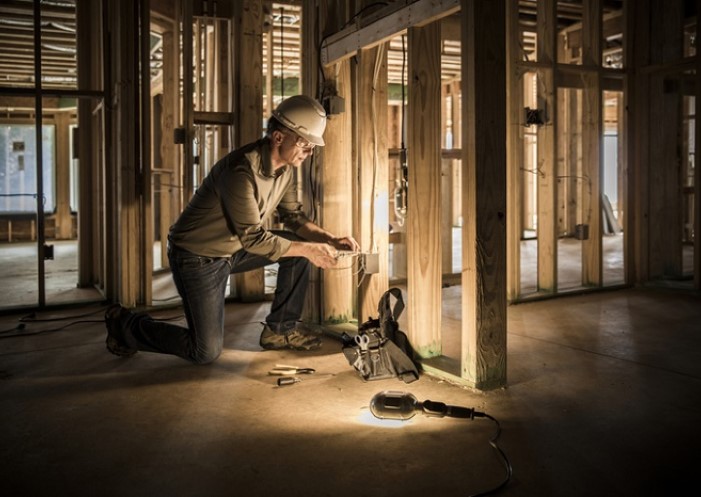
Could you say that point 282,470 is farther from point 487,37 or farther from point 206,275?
point 487,37

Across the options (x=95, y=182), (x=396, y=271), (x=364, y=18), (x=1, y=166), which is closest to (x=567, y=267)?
(x=396, y=271)

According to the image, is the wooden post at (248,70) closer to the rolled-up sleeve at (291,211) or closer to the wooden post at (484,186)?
the rolled-up sleeve at (291,211)

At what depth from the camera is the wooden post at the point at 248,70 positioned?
14.8 feet

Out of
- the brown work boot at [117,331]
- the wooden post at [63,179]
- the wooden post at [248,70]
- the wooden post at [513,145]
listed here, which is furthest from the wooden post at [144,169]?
the wooden post at [63,179]

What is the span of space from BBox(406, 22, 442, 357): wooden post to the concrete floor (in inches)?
15.3

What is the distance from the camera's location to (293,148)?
9.52 ft

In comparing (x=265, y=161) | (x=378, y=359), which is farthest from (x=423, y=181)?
(x=378, y=359)

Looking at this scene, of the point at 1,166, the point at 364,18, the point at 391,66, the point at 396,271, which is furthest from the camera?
the point at 1,166

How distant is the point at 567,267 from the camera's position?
262 inches

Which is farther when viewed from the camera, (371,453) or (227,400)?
(227,400)

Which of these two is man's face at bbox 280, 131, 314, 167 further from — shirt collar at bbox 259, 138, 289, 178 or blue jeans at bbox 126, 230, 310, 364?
blue jeans at bbox 126, 230, 310, 364

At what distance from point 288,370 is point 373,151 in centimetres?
122

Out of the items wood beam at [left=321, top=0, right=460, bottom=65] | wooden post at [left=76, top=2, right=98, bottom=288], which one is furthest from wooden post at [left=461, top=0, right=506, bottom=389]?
wooden post at [left=76, top=2, right=98, bottom=288]

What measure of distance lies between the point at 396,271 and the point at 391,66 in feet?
17.7
